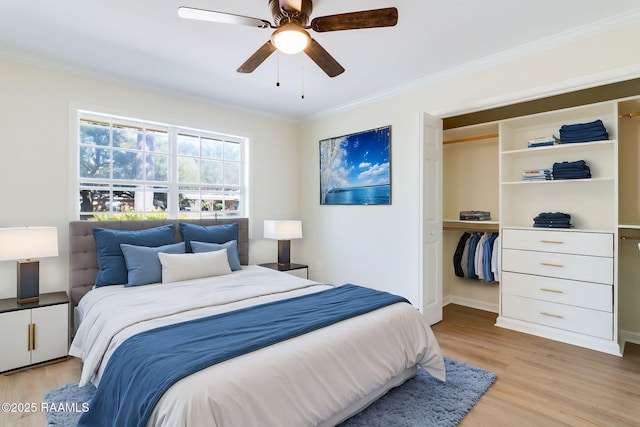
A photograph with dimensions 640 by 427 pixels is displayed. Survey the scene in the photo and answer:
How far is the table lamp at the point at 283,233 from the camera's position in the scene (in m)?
4.22

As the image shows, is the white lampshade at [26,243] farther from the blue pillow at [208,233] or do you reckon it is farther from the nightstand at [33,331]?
the blue pillow at [208,233]

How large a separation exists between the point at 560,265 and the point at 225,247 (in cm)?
337

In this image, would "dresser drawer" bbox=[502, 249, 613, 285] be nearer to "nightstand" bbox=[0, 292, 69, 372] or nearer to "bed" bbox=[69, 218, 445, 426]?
"bed" bbox=[69, 218, 445, 426]

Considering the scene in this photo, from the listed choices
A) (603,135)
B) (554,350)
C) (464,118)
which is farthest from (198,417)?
(464,118)

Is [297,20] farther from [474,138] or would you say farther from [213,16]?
[474,138]

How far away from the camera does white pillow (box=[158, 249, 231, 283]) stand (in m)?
3.00

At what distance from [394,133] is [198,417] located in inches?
134

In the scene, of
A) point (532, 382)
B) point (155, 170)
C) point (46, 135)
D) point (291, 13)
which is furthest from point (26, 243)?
point (532, 382)

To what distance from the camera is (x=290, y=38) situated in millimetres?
1932

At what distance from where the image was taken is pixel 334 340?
1804mm

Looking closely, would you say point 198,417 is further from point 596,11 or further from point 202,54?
point 596,11

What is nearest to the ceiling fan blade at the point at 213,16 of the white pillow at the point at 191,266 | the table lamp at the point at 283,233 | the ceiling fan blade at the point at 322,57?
the ceiling fan blade at the point at 322,57

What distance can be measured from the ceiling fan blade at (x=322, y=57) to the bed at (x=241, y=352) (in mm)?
1682

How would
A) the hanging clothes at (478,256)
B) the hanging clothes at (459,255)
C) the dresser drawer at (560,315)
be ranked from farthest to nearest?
the hanging clothes at (459,255) < the hanging clothes at (478,256) < the dresser drawer at (560,315)
